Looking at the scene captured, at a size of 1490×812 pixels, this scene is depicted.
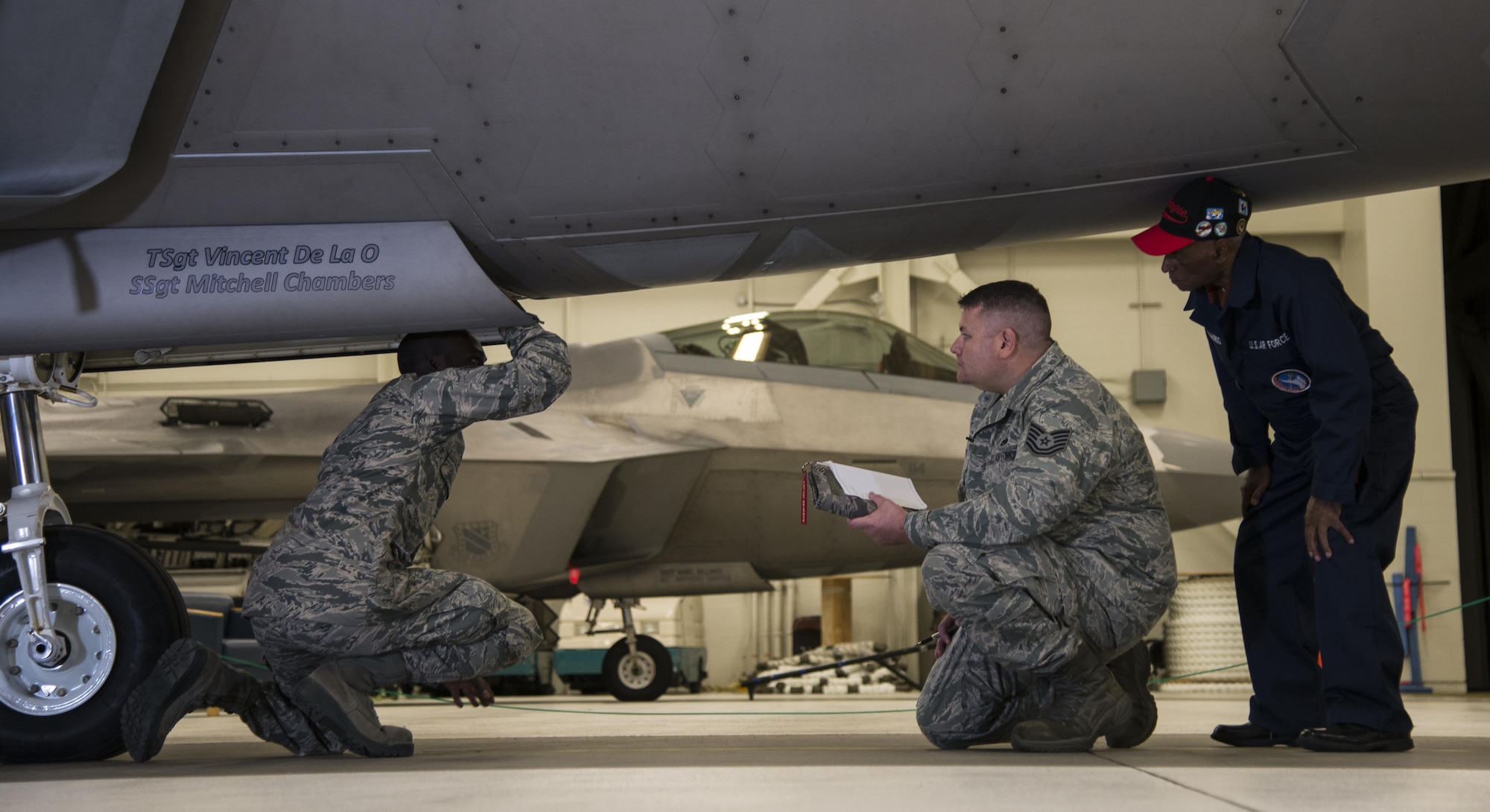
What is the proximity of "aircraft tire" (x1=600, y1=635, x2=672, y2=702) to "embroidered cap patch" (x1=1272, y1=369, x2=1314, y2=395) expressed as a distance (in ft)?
21.8

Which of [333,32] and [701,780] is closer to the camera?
[701,780]

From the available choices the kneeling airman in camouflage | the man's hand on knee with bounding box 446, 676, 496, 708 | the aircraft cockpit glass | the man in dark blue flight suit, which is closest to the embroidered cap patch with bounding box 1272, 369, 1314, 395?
the man in dark blue flight suit

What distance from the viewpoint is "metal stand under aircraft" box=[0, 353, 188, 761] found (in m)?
3.16

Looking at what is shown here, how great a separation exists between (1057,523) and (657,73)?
1567mm

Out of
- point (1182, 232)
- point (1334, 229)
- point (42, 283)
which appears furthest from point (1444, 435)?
point (42, 283)

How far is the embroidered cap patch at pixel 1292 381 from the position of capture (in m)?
3.26

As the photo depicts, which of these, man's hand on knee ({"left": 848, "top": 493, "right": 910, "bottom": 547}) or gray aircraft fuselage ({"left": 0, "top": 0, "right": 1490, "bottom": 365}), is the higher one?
gray aircraft fuselage ({"left": 0, "top": 0, "right": 1490, "bottom": 365})

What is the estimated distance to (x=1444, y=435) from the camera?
472 inches

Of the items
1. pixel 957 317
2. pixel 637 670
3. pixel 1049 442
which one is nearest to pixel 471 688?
pixel 1049 442

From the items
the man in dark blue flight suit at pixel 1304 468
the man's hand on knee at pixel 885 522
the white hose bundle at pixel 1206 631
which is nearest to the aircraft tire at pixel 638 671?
the white hose bundle at pixel 1206 631

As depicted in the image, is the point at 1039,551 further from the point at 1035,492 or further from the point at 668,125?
the point at 668,125

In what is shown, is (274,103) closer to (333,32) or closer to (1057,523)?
(333,32)

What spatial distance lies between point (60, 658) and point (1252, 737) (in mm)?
3395

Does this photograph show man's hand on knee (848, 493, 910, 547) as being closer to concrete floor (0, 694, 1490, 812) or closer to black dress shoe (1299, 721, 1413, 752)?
concrete floor (0, 694, 1490, 812)
